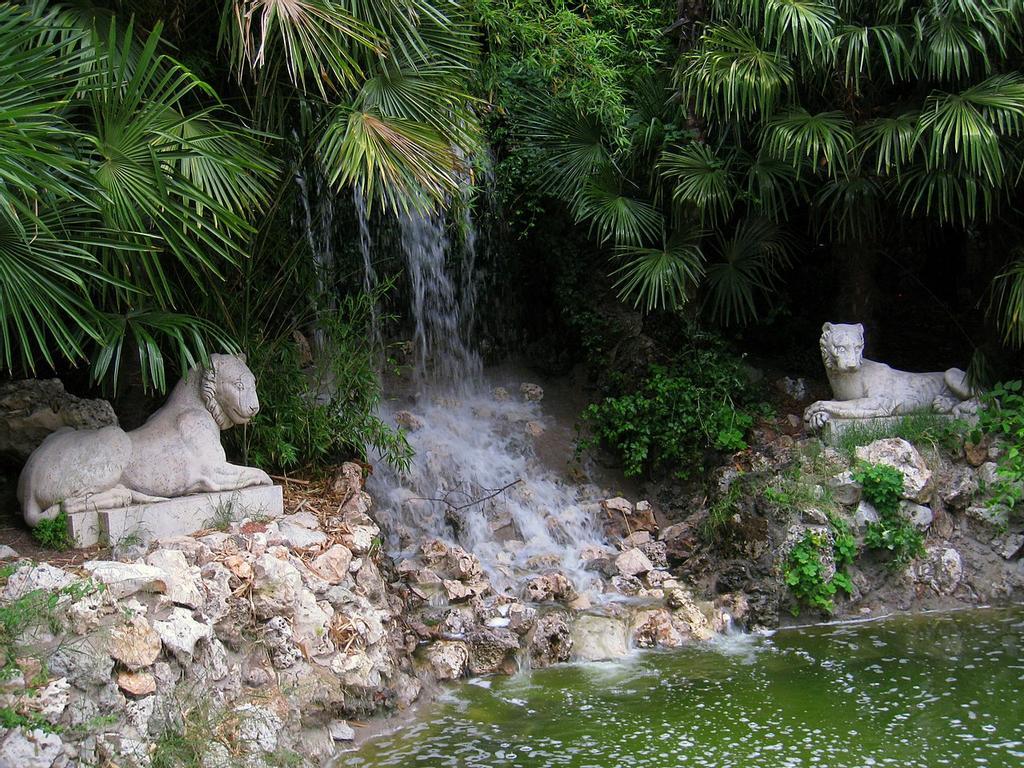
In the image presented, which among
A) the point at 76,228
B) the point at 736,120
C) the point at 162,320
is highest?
the point at 736,120

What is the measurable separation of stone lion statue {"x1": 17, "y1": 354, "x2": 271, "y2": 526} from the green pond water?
6.35 ft

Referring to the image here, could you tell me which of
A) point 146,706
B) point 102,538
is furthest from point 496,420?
point 146,706

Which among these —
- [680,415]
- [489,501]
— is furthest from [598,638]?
[680,415]

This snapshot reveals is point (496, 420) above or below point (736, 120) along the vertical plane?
below

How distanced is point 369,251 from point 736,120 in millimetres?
3745

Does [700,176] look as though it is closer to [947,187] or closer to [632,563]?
[947,187]

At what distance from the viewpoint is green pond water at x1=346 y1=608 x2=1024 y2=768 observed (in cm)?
532

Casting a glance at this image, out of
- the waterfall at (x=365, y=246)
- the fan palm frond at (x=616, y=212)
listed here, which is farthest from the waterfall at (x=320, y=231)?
the fan palm frond at (x=616, y=212)

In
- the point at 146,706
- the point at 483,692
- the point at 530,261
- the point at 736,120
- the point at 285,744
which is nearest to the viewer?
the point at 146,706

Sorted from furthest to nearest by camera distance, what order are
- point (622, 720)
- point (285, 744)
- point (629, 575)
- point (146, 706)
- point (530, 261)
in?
1. point (530, 261)
2. point (629, 575)
3. point (622, 720)
4. point (285, 744)
5. point (146, 706)

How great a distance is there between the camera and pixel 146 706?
4.57 meters

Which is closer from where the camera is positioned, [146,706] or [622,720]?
[146,706]

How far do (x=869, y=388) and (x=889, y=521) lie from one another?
1268mm

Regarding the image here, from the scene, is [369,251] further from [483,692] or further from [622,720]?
[622,720]
